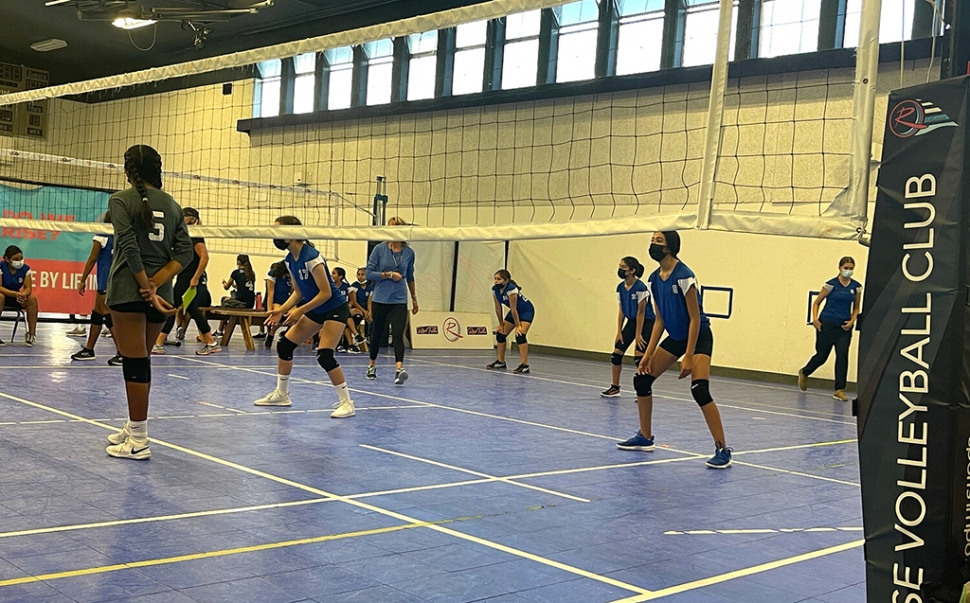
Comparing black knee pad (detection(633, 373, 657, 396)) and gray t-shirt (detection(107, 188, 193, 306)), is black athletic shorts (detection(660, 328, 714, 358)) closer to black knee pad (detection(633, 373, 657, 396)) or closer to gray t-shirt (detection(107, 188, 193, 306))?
black knee pad (detection(633, 373, 657, 396))

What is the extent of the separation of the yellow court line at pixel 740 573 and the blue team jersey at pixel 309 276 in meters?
4.07

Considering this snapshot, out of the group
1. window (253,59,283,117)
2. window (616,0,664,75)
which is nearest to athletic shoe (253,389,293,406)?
window (616,0,664,75)

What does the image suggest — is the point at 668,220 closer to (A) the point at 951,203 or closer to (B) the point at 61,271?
(A) the point at 951,203

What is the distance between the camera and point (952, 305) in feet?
8.63

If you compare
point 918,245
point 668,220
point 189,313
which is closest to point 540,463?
point 668,220

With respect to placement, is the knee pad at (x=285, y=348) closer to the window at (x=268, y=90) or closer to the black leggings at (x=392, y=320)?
the black leggings at (x=392, y=320)

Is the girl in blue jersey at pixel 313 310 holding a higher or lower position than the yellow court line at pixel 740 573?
higher

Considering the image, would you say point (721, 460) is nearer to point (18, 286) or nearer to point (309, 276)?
point (309, 276)

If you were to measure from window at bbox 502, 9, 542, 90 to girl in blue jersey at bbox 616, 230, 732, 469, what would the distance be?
11152mm

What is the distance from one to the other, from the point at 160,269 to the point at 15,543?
75.7 inches

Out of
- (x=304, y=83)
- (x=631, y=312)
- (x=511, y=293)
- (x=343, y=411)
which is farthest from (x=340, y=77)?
(x=343, y=411)

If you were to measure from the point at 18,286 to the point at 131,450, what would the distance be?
779 centimetres

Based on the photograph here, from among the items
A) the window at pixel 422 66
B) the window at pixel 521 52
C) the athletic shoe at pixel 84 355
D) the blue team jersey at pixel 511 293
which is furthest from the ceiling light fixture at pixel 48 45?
the blue team jersey at pixel 511 293

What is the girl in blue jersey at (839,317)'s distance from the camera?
11273mm
